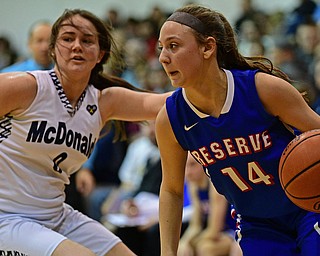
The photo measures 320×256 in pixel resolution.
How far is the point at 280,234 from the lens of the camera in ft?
12.9

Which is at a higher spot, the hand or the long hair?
the long hair

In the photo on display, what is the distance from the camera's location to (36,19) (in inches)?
666

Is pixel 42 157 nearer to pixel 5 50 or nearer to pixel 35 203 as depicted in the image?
pixel 35 203

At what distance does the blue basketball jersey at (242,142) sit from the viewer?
12.4ft

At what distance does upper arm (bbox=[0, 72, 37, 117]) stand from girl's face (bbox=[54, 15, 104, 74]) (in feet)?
0.87

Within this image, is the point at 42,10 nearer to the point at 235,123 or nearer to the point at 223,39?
the point at 223,39

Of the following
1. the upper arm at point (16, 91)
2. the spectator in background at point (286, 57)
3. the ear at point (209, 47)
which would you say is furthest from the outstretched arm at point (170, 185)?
the spectator in background at point (286, 57)

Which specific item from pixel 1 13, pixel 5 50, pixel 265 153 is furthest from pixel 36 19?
pixel 265 153

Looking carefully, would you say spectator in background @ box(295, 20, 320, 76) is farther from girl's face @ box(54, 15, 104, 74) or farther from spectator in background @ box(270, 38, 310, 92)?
girl's face @ box(54, 15, 104, 74)

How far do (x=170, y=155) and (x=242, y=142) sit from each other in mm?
483

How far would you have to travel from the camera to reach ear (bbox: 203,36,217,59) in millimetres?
3814

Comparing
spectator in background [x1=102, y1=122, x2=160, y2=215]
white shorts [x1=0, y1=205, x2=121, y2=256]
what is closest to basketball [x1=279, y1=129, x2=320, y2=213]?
white shorts [x1=0, y1=205, x2=121, y2=256]

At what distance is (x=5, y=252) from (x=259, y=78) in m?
1.81

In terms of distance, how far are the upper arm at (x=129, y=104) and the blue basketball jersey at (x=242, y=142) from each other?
0.71 meters
